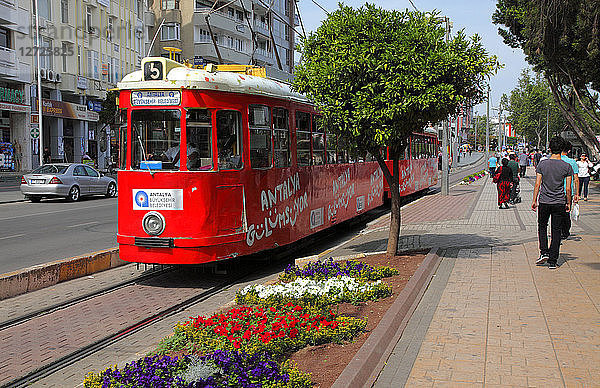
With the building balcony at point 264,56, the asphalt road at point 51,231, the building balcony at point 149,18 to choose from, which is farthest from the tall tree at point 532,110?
the asphalt road at point 51,231

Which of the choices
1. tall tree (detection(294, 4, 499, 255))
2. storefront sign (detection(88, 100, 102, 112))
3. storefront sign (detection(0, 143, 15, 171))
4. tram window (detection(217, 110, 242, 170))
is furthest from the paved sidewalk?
storefront sign (detection(88, 100, 102, 112))

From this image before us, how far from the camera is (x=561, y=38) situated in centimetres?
1920

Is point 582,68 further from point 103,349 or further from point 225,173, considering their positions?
point 103,349

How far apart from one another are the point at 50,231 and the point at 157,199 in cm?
722

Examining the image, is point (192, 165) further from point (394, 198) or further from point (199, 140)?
point (394, 198)

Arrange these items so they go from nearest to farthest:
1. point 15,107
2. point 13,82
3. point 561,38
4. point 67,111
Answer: point 561,38, point 15,107, point 13,82, point 67,111

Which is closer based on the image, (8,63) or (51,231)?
(51,231)

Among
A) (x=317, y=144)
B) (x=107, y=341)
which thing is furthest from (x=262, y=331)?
(x=317, y=144)

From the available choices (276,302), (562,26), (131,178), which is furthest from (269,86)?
(562,26)

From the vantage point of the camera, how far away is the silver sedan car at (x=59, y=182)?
23.8 m

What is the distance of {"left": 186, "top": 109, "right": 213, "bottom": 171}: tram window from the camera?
366 inches

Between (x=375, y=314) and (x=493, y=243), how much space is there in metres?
6.34

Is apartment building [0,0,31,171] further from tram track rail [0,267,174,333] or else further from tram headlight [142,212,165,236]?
tram headlight [142,212,165,236]

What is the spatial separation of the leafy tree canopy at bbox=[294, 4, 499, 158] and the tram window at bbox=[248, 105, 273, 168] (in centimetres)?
111
